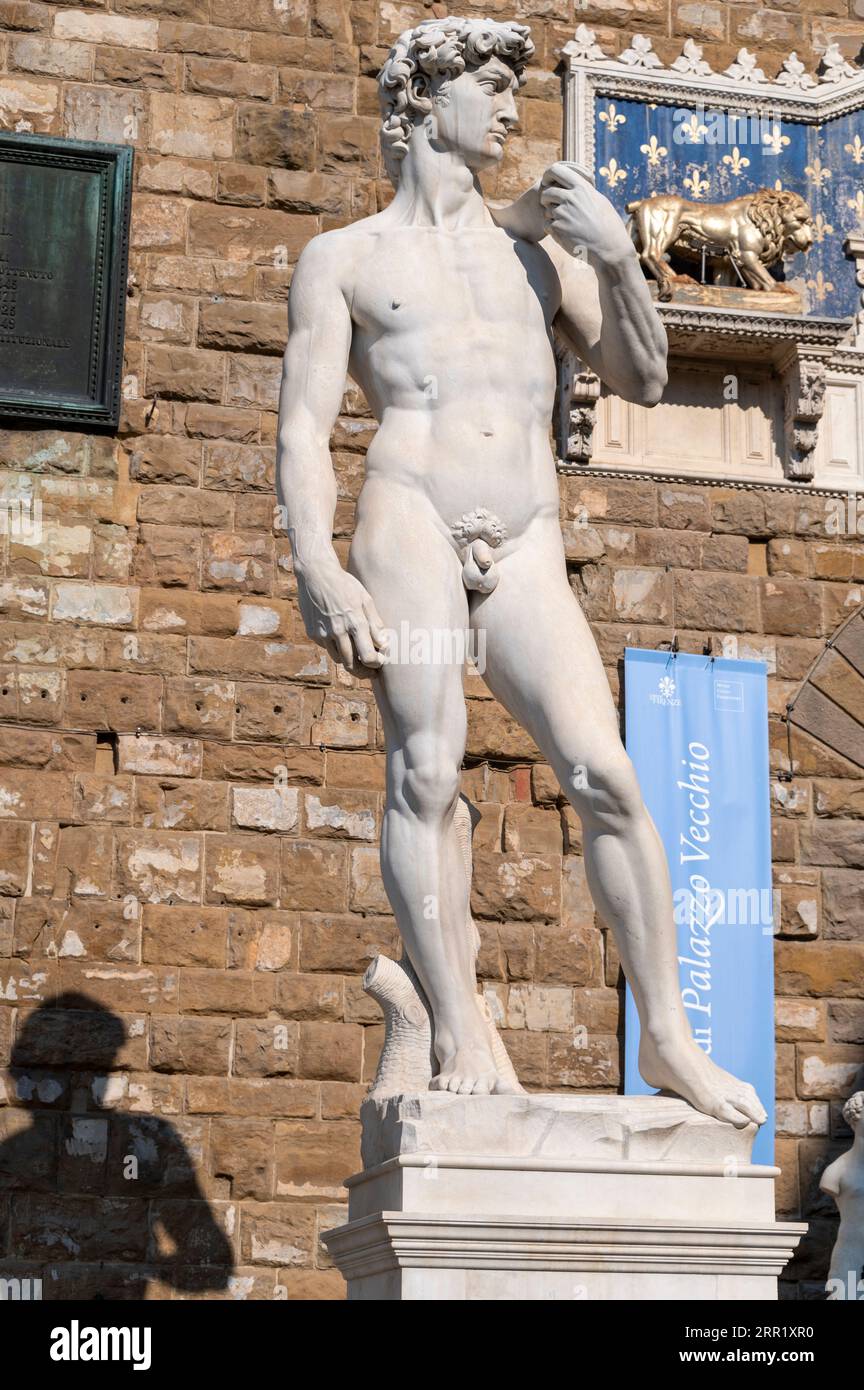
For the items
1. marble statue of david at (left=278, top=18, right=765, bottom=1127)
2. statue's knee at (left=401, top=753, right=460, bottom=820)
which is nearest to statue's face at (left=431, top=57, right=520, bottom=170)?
marble statue of david at (left=278, top=18, right=765, bottom=1127)

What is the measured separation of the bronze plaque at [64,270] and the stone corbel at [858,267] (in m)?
3.29

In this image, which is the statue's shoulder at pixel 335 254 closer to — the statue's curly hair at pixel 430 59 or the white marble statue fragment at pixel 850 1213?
the statue's curly hair at pixel 430 59

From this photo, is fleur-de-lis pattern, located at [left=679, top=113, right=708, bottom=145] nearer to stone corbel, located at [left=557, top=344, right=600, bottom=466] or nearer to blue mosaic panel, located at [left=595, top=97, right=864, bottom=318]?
blue mosaic panel, located at [left=595, top=97, right=864, bottom=318]

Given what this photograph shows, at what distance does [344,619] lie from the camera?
17.0ft

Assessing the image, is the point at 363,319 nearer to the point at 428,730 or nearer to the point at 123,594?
the point at 428,730

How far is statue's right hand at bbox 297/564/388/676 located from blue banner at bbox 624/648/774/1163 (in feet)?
12.8

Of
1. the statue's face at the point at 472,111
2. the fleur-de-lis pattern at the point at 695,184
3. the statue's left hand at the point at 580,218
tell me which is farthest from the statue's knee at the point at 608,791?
the fleur-de-lis pattern at the point at 695,184

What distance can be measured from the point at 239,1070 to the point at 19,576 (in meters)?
2.17

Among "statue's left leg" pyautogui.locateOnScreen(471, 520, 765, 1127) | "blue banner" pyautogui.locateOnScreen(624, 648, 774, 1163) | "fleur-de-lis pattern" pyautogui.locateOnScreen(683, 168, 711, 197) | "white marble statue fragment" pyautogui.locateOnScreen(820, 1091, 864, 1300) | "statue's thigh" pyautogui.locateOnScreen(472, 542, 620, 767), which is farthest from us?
"fleur-de-lis pattern" pyautogui.locateOnScreen(683, 168, 711, 197)

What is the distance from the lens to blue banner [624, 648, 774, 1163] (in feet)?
29.1

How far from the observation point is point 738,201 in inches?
385

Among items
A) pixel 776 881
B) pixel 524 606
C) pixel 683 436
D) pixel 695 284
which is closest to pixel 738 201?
pixel 695 284

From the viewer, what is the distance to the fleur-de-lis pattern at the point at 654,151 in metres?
9.83

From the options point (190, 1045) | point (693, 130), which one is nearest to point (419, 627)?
point (190, 1045)
